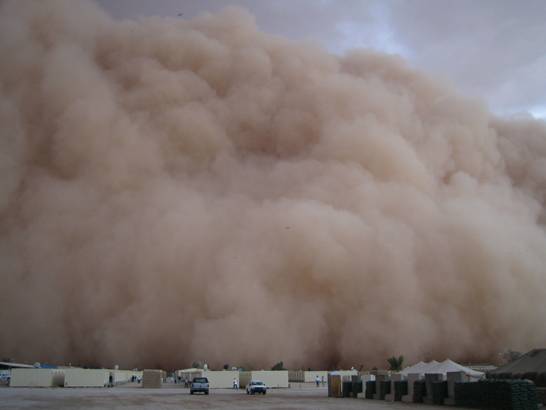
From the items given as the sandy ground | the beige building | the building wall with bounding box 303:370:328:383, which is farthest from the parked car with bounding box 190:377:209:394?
the building wall with bounding box 303:370:328:383

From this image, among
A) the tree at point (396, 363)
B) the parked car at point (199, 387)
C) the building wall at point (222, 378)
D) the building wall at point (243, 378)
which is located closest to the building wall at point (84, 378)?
the building wall at point (222, 378)

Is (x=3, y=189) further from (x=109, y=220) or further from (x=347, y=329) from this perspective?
(x=347, y=329)

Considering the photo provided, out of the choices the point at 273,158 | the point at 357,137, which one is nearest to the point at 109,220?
the point at 273,158

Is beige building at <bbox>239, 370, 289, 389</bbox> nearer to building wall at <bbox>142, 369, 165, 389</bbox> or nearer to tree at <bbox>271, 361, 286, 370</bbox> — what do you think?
tree at <bbox>271, 361, 286, 370</bbox>

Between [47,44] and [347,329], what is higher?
[47,44]

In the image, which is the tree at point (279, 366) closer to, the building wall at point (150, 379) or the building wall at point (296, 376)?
the building wall at point (296, 376)

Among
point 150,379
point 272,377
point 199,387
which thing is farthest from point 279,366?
point 199,387
